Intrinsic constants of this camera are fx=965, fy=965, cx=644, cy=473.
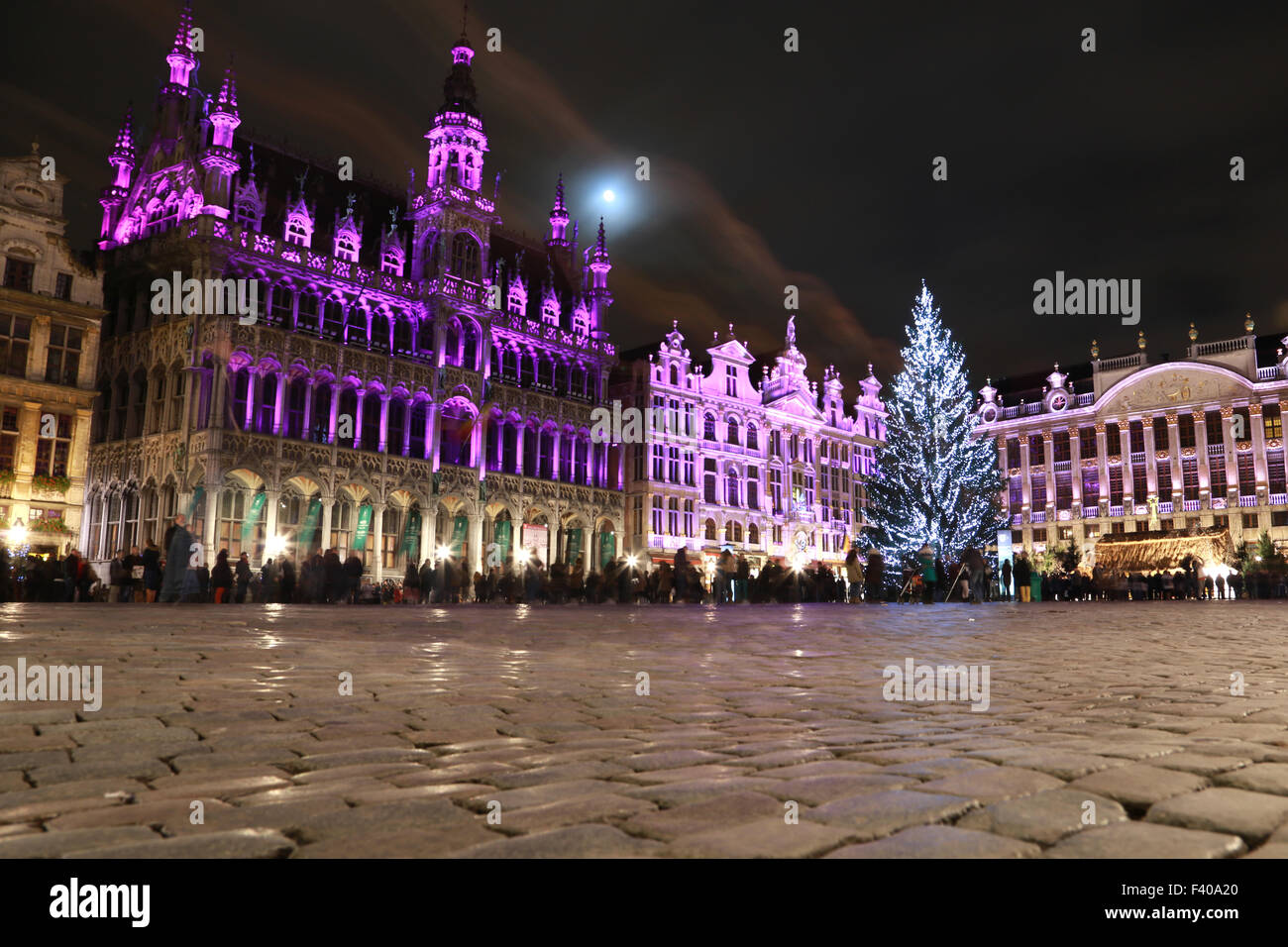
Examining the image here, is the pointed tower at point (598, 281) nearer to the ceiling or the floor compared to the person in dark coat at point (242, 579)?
nearer to the ceiling

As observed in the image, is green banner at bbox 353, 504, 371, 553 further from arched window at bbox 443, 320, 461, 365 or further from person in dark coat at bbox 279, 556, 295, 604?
person in dark coat at bbox 279, 556, 295, 604

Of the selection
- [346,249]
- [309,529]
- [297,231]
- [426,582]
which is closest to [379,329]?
[346,249]

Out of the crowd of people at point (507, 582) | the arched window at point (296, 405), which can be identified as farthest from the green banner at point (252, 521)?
the arched window at point (296, 405)

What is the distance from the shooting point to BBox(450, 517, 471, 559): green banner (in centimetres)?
4404

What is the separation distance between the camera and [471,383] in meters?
45.7

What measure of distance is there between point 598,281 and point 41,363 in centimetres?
2943

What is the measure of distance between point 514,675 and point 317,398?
3584 cm

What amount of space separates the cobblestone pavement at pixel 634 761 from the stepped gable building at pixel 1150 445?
7031 centimetres

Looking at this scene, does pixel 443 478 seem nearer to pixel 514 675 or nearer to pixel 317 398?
pixel 317 398

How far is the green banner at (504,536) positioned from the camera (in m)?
46.4

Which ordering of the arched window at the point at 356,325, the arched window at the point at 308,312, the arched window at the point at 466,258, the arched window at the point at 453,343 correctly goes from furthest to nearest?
the arched window at the point at 466,258 < the arched window at the point at 453,343 < the arched window at the point at 356,325 < the arched window at the point at 308,312

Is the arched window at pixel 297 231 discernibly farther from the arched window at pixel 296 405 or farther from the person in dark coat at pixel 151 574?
the person in dark coat at pixel 151 574

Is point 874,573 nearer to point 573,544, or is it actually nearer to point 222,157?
point 573,544
